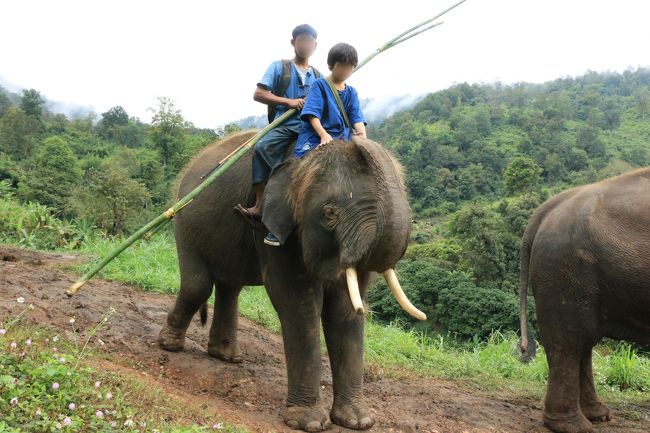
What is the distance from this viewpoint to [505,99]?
12356cm

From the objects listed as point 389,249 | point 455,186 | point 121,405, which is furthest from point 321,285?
point 455,186

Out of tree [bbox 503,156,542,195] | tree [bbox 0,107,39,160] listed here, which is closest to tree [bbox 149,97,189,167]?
tree [bbox 0,107,39,160]

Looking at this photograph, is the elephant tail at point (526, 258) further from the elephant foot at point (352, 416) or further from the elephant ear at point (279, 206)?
the elephant ear at point (279, 206)

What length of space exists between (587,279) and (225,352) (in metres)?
3.30

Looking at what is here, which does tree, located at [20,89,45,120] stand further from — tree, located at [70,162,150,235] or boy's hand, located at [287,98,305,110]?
boy's hand, located at [287,98,305,110]

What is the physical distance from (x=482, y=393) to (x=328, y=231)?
3.30 metres

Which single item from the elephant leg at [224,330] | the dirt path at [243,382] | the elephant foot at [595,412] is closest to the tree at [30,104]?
the dirt path at [243,382]

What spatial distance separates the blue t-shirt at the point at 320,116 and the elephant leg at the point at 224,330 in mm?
2258

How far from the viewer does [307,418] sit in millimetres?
4312

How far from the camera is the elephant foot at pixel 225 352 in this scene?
6152 millimetres

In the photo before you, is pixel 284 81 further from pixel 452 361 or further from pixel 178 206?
pixel 452 361

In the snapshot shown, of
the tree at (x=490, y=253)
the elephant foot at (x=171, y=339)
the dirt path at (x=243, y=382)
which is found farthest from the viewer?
the tree at (x=490, y=253)

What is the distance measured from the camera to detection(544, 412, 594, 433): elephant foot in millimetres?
5063

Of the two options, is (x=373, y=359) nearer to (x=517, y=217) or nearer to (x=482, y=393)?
(x=482, y=393)
